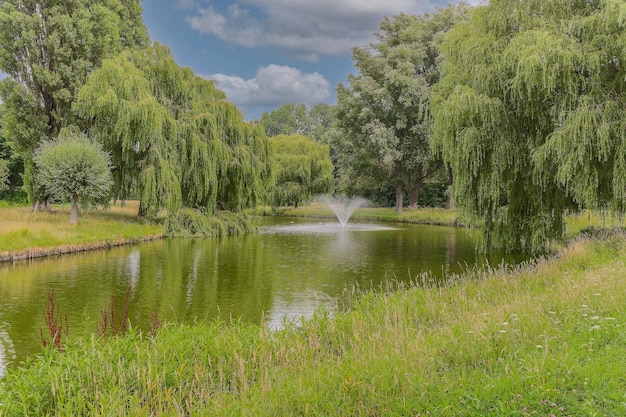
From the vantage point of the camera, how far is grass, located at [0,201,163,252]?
15736 millimetres

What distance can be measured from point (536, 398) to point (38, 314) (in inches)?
350

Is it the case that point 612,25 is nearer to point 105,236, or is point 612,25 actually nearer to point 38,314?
point 38,314

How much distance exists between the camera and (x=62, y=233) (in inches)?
689

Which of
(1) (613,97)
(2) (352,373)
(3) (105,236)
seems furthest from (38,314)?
(1) (613,97)

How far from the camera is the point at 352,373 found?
442 centimetres

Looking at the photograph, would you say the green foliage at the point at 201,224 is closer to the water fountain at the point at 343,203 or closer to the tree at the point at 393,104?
the tree at the point at 393,104

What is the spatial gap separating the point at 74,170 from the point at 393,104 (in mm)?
21977

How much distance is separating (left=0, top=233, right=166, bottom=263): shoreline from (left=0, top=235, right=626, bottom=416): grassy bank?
1132cm

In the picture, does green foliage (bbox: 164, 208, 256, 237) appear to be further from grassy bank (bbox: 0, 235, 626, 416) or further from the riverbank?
grassy bank (bbox: 0, 235, 626, 416)

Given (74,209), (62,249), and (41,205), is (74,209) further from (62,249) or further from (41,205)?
(41,205)

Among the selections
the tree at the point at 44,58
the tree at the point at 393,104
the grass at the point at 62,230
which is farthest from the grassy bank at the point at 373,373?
the tree at the point at 393,104

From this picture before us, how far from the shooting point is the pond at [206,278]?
29.4 ft

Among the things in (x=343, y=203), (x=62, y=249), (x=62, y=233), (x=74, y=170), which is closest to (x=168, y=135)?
(x=74, y=170)

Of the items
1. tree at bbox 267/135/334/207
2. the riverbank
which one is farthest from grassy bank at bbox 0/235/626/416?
tree at bbox 267/135/334/207
